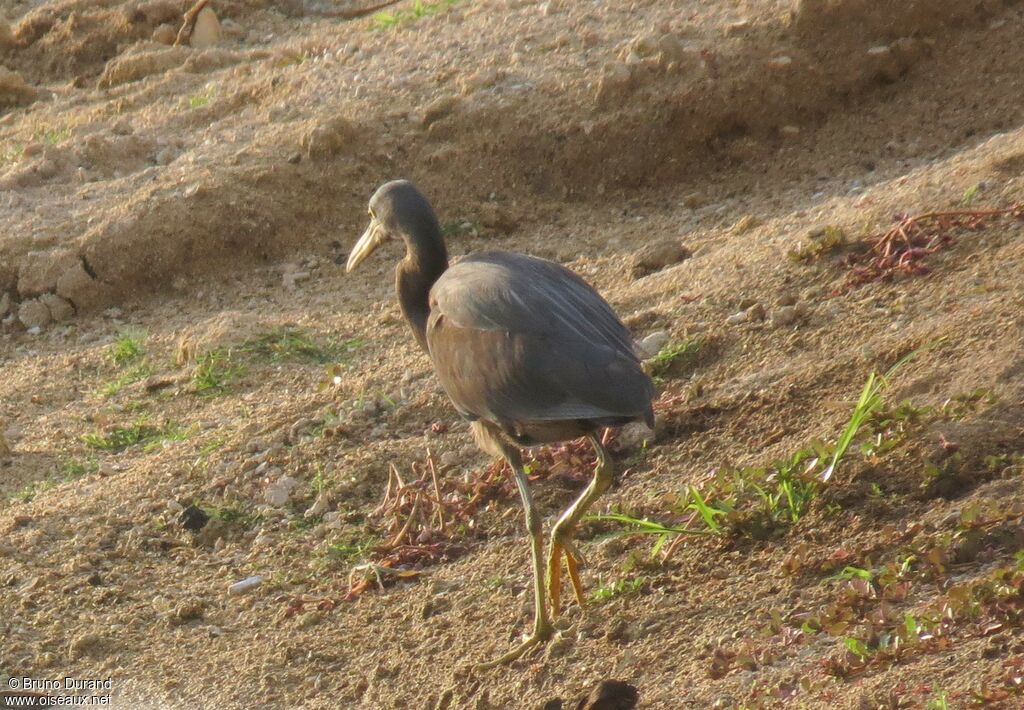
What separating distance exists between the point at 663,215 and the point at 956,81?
1.84m

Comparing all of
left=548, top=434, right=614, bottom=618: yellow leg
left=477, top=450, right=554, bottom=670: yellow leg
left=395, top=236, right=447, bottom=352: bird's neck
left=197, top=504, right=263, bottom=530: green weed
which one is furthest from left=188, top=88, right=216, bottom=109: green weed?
left=548, top=434, right=614, bottom=618: yellow leg

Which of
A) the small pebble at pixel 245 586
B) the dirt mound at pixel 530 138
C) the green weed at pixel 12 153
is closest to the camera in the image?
the small pebble at pixel 245 586

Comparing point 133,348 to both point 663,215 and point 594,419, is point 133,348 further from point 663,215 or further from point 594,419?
point 594,419

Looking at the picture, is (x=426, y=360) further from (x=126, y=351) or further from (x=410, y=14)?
(x=410, y=14)

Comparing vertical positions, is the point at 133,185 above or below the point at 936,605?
above

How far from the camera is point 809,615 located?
13.2 feet

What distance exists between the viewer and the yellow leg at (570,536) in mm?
4473

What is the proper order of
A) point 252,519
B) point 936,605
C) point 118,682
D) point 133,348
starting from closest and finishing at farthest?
point 936,605
point 118,682
point 252,519
point 133,348

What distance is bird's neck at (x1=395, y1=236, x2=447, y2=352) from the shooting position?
5.38m

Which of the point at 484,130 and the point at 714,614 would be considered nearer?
the point at 714,614

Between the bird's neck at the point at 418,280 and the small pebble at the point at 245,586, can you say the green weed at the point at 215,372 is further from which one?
the small pebble at the point at 245,586

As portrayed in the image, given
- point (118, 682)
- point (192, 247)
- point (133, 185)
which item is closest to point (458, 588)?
point (118, 682)

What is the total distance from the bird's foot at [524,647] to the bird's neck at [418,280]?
1.42 m

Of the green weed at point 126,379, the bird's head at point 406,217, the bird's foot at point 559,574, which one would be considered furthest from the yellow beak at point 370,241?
the bird's foot at point 559,574
